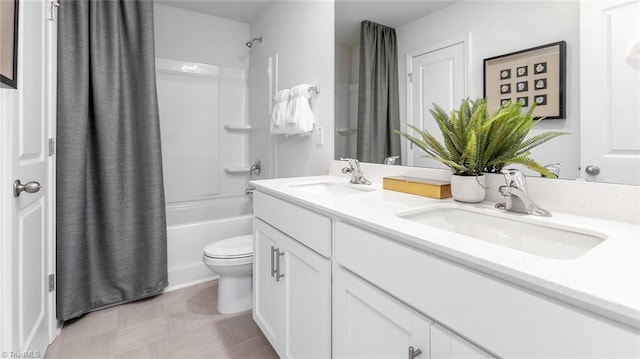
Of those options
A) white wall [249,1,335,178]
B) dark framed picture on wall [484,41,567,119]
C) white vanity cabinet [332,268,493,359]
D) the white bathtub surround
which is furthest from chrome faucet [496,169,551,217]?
white wall [249,1,335,178]

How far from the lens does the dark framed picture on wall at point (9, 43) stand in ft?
3.20

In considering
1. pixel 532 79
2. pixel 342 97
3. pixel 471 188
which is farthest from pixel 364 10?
pixel 471 188

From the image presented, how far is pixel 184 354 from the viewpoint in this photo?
1521mm

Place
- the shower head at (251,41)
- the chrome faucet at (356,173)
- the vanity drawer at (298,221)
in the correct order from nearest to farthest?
the vanity drawer at (298,221), the chrome faucet at (356,173), the shower head at (251,41)

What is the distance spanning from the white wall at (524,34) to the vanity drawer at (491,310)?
2.01 ft

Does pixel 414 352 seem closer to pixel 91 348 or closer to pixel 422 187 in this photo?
pixel 422 187

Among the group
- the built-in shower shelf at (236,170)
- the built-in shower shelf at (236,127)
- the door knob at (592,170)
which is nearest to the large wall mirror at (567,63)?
the door knob at (592,170)

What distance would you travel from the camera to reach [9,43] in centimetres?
104


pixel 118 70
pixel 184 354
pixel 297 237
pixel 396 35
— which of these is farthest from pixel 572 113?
pixel 118 70

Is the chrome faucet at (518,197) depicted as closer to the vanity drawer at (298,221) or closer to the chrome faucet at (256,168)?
the vanity drawer at (298,221)

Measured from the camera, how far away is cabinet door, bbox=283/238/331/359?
3.39 feet

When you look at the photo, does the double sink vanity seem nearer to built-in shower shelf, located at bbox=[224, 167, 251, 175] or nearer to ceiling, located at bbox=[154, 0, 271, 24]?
built-in shower shelf, located at bbox=[224, 167, 251, 175]

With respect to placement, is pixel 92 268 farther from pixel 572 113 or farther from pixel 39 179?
pixel 572 113

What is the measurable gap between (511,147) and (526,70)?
261 mm
